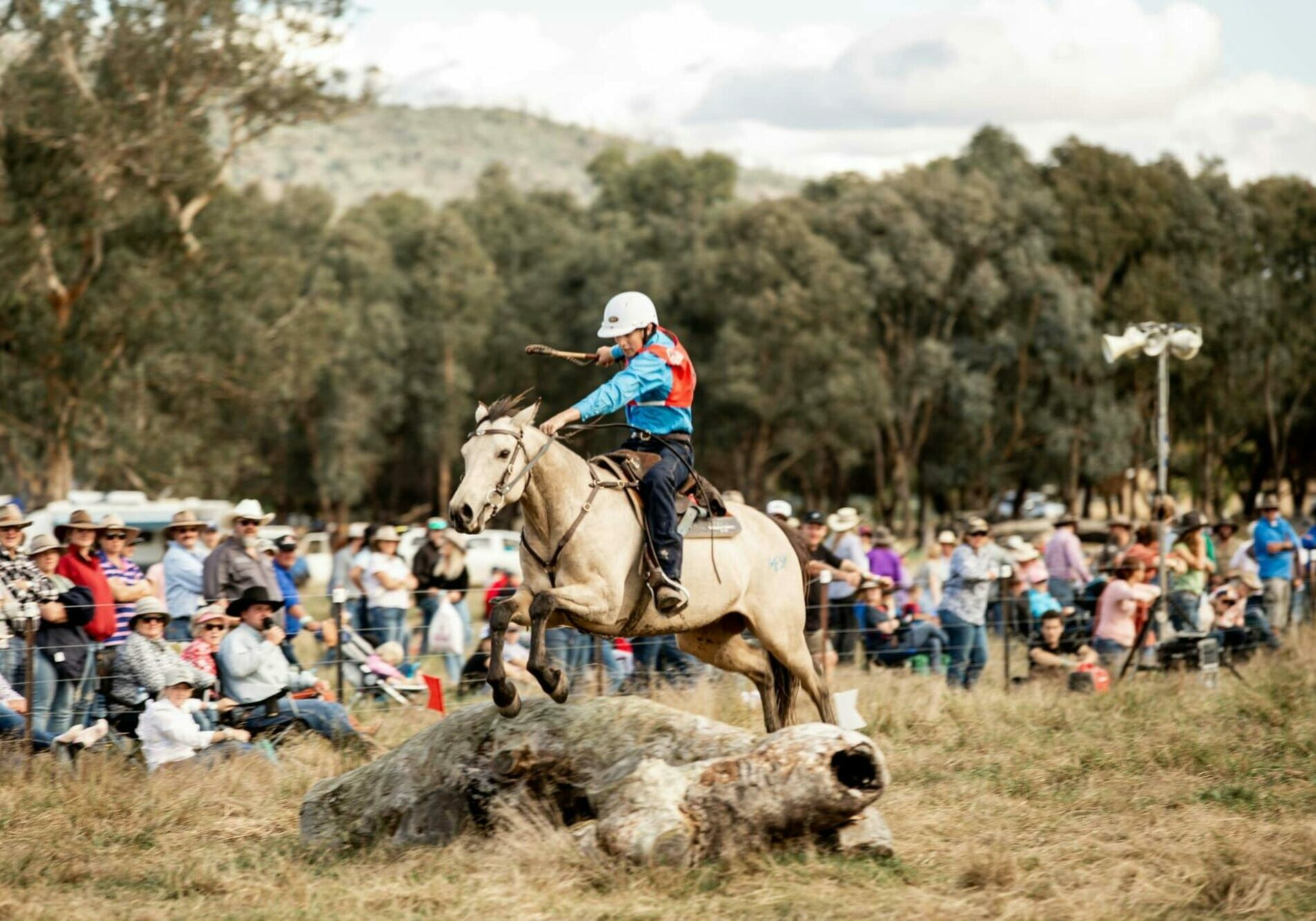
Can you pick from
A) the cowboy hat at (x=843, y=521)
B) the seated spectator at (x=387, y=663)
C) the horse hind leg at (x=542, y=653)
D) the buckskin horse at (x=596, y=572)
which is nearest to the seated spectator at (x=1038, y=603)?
the cowboy hat at (x=843, y=521)

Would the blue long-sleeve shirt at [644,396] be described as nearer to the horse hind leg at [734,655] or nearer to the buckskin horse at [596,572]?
the buckskin horse at [596,572]

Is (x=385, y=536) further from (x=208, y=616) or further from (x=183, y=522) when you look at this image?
(x=208, y=616)

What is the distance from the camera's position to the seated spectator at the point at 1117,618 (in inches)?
557

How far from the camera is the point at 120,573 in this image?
38.3ft

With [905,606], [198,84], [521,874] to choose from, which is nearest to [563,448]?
[521,874]

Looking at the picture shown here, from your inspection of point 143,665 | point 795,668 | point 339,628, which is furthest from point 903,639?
point 143,665

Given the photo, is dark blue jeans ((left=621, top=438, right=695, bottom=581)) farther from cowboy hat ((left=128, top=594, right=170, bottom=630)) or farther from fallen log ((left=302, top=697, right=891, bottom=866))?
cowboy hat ((left=128, top=594, right=170, bottom=630))

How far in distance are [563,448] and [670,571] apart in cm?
93

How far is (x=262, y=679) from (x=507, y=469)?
11.2ft

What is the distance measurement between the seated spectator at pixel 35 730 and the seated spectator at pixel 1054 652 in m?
8.19

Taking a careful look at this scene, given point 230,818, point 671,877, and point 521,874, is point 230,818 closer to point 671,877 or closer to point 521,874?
point 521,874

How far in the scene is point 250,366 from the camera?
3862 cm

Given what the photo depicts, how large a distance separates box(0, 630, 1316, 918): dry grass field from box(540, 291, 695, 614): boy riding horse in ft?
5.85

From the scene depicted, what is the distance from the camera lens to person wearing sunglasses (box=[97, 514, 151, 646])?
11.4 meters
